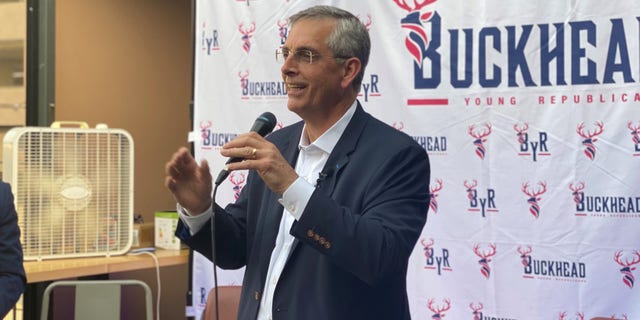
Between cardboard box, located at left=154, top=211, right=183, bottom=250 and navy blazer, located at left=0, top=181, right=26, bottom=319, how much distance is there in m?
1.40

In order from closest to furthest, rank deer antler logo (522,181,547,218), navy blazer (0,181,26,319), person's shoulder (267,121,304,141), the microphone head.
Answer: the microphone head → person's shoulder (267,121,304,141) → navy blazer (0,181,26,319) → deer antler logo (522,181,547,218)

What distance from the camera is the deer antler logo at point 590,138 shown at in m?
3.41

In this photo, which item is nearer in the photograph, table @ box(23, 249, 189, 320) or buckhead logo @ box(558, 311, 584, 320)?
buckhead logo @ box(558, 311, 584, 320)

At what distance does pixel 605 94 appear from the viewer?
3398 mm

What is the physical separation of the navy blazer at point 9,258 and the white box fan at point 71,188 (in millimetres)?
924

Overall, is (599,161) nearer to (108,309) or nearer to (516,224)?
(516,224)

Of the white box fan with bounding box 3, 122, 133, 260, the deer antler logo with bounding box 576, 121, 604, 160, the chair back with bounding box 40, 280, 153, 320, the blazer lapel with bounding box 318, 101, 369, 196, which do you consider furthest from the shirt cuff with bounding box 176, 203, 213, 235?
the white box fan with bounding box 3, 122, 133, 260

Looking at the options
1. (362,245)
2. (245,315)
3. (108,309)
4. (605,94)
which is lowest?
(108,309)

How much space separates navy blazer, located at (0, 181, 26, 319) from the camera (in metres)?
3.13

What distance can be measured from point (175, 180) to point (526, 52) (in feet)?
7.00

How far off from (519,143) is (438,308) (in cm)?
88

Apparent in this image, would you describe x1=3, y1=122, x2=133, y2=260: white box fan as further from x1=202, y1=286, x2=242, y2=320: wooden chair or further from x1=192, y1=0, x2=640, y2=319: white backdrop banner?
x1=192, y1=0, x2=640, y2=319: white backdrop banner

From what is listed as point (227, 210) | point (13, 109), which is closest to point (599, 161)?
point (227, 210)

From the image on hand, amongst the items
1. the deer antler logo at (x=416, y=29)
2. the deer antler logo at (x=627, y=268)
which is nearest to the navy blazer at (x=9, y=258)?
the deer antler logo at (x=416, y=29)
